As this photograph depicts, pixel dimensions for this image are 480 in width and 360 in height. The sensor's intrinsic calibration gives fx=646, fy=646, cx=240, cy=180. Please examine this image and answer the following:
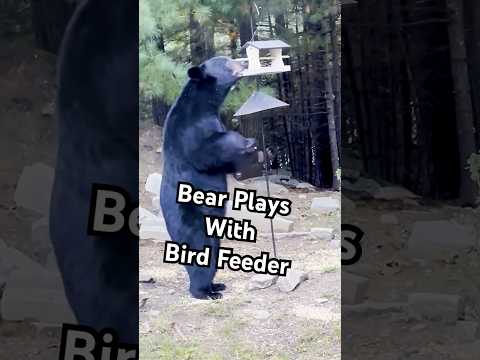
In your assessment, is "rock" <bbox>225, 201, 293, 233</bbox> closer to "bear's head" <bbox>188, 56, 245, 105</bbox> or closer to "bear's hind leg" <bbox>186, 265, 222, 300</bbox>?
→ "bear's hind leg" <bbox>186, 265, 222, 300</bbox>

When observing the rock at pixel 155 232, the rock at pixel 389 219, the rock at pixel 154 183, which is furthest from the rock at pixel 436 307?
the rock at pixel 154 183

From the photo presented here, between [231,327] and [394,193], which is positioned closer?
[231,327]

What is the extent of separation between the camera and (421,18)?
3.09m

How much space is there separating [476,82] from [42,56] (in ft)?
6.85

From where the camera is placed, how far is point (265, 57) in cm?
292

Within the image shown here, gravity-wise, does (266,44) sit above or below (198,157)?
above

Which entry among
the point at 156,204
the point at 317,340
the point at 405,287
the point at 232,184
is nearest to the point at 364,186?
the point at 405,287

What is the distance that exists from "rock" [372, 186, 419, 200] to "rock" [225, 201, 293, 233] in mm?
→ 494

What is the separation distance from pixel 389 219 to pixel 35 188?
68.3 inches

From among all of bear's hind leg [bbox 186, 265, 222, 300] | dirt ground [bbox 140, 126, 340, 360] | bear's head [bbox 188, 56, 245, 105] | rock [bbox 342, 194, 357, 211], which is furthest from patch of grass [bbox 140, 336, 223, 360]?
bear's head [bbox 188, 56, 245, 105]

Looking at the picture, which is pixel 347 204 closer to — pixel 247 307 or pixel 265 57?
pixel 247 307

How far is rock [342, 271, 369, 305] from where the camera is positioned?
3.10 m

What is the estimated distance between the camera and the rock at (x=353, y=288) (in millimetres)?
3102

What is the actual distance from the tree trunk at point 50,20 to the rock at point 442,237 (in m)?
1.94
